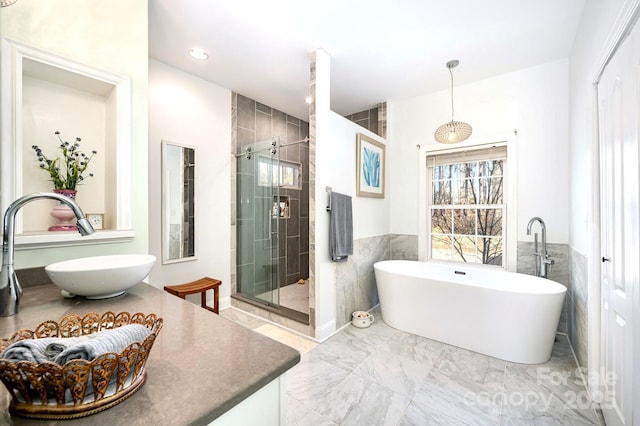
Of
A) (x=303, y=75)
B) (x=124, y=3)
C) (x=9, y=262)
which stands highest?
(x=303, y=75)

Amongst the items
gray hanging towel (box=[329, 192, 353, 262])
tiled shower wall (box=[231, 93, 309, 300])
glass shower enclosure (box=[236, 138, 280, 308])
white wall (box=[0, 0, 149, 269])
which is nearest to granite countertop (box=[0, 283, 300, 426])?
white wall (box=[0, 0, 149, 269])

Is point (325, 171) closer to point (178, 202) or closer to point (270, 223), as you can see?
point (270, 223)

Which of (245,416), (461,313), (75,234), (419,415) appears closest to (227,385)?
(245,416)

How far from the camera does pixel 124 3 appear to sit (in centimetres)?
164

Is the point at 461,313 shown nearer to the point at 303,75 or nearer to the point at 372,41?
the point at 372,41

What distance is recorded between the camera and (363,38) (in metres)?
2.37

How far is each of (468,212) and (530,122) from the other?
1135mm

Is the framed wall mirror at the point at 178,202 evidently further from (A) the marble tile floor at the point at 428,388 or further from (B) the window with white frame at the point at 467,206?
(B) the window with white frame at the point at 467,206

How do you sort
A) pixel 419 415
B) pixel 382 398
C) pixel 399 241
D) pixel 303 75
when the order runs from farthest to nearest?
1. pixel 399 241
2. pixel 303 75
3. pixel 382 398
4. pixel 419 415

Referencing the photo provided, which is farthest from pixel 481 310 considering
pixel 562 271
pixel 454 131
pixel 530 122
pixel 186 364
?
pixel 186 364

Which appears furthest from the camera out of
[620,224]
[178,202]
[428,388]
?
[178,202]

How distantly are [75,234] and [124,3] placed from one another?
4.75 ft

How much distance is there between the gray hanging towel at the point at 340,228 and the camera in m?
2.62

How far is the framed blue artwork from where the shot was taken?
3.07 m
